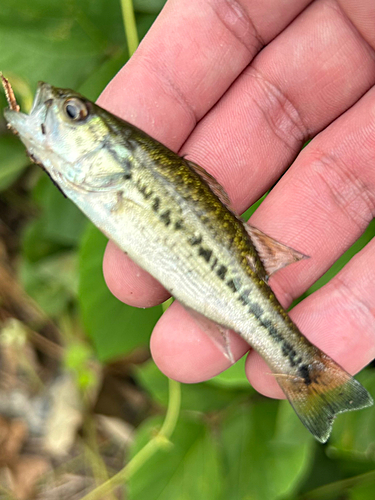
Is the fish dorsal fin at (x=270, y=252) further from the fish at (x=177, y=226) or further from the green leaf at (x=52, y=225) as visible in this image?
the green leaf at (x=52, y=225)

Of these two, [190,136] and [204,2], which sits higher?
[204,2]

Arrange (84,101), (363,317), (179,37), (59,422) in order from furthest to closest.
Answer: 1. (59,422)
2. (179,37)
3. (363,317)
4. (84,101)

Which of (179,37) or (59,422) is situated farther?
(59,422)

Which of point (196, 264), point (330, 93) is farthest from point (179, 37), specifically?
point (196, 264)

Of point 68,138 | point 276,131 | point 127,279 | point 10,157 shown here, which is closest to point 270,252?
point 127,279

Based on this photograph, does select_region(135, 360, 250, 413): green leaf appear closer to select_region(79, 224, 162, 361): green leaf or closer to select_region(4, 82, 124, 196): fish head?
select_region(79, 224, 162, 361): green leaf

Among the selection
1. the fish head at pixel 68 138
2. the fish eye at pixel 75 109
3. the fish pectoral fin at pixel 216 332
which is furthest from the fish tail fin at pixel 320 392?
the fish eye at pixel 75 109

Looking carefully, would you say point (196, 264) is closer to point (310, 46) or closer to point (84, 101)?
point (84, 101)
